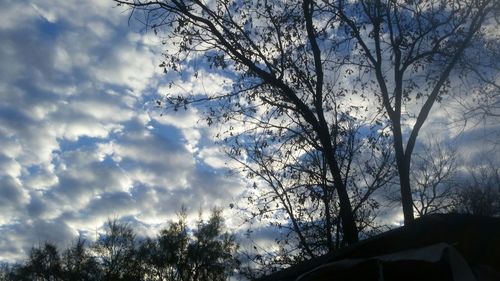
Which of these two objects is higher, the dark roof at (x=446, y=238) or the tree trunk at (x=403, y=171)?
the tree trunk at (x=403, y=171)

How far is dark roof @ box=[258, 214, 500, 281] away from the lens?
7.00 meters

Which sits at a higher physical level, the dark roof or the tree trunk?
the tree trunk

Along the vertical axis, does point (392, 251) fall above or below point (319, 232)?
below

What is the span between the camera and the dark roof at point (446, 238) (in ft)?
23.0

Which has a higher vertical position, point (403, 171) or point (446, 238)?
point (403, 171)

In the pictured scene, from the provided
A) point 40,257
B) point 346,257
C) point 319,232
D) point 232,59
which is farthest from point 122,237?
point 346,257

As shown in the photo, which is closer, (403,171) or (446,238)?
(446,238)

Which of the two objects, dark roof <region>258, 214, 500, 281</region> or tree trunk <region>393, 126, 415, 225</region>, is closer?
dark roof <region>258, 214, 500, 281</region>

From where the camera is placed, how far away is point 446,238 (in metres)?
7.00

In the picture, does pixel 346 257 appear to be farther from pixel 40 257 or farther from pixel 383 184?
pixel 40 257

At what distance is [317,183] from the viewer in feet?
48.3

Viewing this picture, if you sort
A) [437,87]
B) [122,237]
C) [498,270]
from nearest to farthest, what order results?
[498,270] < [437,87] < [122,237]

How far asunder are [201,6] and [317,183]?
6.09m

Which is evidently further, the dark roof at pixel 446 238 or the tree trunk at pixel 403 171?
the tree trunk at pixel 403 171
